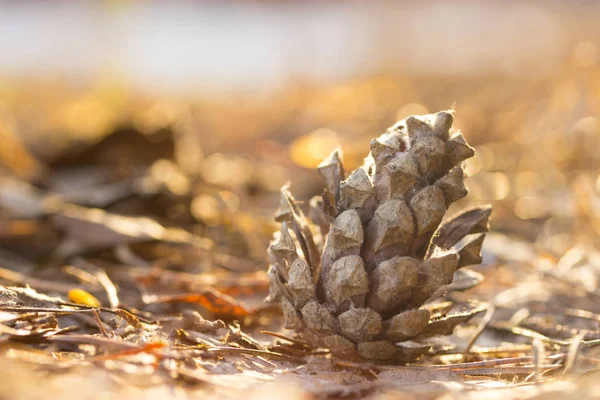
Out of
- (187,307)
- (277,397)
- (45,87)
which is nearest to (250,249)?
(187,307)

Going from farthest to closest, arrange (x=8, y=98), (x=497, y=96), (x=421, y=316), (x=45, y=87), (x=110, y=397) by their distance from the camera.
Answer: (x=45, y=87)
(x=8, y=98)
(x=497, y=96)
(x=421, y=316)
(x=110, y=397)

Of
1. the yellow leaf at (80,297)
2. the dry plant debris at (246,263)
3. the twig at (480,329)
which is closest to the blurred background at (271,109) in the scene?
the dry plant debris at (246,263)

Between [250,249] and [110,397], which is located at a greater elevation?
[250,249]

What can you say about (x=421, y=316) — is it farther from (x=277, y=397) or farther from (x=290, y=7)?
(x=290, y=7)

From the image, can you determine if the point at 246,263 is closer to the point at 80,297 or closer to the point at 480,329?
the point at 80,297

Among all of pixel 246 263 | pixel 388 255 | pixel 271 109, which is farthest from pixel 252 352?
pixel 271 109

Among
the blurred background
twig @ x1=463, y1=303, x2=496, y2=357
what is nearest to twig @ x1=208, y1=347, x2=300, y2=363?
twig @ x1=463, y1=303, x2=496, y2=357
